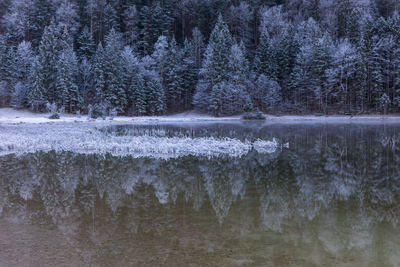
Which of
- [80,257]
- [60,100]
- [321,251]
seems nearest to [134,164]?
[80,257]

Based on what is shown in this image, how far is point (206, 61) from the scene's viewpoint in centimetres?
5684

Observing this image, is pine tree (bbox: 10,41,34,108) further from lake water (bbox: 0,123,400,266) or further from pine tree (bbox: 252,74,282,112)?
lake water (bbox: 0,123,400,266)

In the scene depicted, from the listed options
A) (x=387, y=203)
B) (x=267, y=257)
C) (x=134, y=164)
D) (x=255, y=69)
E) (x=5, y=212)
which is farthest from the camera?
(x=255, y=69)

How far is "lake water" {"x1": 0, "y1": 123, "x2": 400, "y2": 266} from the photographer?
546 centimetres

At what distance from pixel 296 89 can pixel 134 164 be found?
4788cm

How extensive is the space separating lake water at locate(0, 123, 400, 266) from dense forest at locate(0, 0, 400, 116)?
37737 mm

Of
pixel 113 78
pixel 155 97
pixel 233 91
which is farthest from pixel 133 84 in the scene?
pixel 233 91

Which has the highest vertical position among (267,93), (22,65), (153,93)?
(22,65)

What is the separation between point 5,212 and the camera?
784cm

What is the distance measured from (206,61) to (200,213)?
2012 inches

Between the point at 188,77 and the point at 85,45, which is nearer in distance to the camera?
the point at 188,77

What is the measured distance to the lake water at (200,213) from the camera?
17.9ft

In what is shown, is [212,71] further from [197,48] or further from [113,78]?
[113,78]

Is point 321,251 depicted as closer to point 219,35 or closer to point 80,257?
point 80,257
